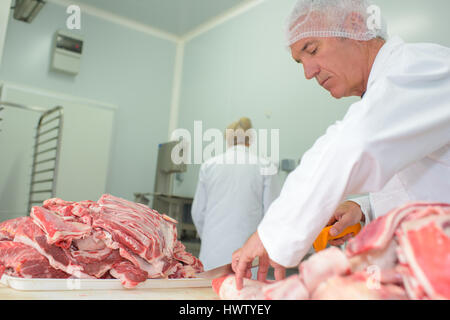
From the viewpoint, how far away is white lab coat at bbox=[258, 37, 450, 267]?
821mm

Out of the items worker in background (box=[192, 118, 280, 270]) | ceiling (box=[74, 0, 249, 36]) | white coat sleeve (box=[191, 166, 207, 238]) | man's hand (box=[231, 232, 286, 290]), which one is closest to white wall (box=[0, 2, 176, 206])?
ceiling (box=[74, 0, 249, 36])

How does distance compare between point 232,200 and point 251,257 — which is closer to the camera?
point 251,257

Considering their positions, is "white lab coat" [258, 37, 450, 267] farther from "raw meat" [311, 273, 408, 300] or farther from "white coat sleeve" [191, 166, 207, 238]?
"white coat sleeve" [191, 166, 207, 238]

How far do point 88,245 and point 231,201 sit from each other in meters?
1.92

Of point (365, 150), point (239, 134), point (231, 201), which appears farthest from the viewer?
point (239, 134)

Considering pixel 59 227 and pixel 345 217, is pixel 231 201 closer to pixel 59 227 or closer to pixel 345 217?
pixel 345 217

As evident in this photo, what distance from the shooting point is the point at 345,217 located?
120cm

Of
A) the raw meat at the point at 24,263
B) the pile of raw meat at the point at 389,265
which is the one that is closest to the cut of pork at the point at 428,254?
the pile of raw meat at the point at 389,265

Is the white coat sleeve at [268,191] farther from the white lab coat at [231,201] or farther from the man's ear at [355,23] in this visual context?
the man's ear at [355,23]

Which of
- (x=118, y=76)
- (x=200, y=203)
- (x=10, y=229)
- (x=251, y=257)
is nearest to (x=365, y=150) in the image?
(x=251, y=257)

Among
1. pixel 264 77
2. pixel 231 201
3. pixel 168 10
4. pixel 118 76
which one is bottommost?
pixel 231 201

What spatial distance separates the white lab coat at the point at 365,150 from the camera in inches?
32.3

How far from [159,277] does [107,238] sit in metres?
0.19
